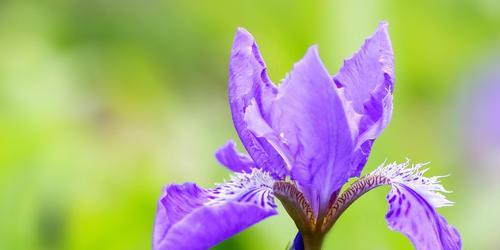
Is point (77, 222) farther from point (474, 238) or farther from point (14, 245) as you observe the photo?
point (474, 238)

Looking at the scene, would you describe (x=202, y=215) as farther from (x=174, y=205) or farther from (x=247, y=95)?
(x=247, y=95)

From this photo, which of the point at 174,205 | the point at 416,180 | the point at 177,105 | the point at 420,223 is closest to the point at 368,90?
the point at 416,180

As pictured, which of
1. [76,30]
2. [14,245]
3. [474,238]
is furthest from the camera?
[76,30]

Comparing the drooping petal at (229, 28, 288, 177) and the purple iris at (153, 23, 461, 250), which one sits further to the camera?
the drooping petal at (229, 28, 288, 177)

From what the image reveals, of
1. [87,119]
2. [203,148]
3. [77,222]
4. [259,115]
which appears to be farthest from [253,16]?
[259,115]

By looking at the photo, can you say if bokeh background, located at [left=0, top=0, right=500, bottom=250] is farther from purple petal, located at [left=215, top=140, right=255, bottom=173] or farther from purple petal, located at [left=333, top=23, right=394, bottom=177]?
purple petal, located at [left=333, top=23, right=394, bottom=177]

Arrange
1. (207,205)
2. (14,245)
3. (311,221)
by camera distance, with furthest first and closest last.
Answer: (14,245), (311,221), (207,205)

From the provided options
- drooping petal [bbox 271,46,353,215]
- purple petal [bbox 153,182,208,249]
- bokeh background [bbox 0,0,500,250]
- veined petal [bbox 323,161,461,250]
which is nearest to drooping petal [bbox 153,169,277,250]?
purple petal [bbox 153,182,208,249]
